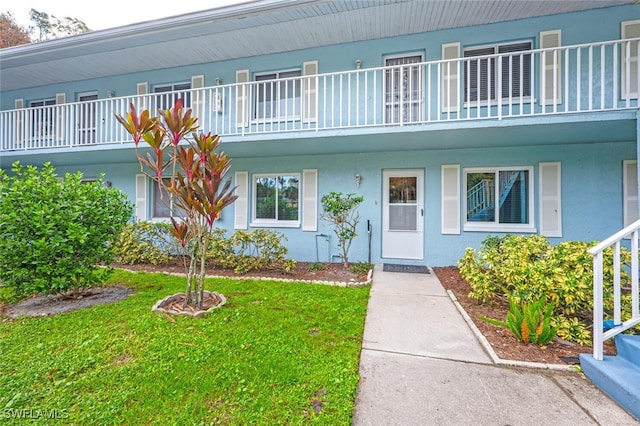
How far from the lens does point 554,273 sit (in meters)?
3.36

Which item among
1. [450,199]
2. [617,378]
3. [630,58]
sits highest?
[630,58]

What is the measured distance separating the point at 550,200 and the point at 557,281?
12.2 ft

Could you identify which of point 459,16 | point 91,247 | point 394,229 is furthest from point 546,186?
point 91,247

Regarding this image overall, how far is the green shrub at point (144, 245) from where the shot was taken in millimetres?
6473

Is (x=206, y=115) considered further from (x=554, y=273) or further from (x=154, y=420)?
(x=554, y=273)

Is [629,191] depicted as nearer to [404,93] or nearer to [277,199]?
[404,93]

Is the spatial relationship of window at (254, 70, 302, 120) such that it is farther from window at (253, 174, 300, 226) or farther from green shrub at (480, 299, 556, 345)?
green shrub at (480, 299, 556, 345)

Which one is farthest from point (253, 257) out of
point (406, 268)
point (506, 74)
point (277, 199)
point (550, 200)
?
point (506, 74)

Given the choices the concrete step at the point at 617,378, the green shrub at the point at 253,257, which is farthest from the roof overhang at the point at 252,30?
the concrete step at the point at 617,378

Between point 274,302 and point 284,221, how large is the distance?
3.55m

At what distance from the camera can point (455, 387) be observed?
2287 millimetres

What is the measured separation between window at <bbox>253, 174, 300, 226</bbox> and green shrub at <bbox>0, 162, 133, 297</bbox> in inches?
155

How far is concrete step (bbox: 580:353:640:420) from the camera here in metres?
1.98

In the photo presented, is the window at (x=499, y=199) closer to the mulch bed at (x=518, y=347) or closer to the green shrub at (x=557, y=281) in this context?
the green shrub at (x=557, y=281)
